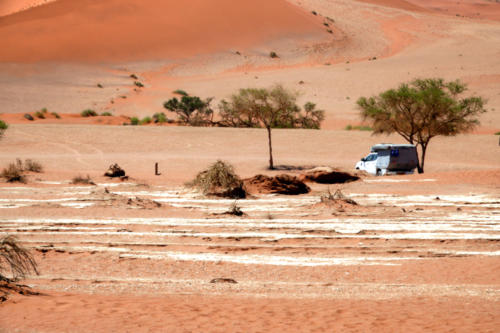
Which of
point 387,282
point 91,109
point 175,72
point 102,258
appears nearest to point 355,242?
point 387,282

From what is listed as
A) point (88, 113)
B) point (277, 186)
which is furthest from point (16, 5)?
point (277, 186)

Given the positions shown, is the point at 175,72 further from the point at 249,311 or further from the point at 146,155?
the point at 249,311

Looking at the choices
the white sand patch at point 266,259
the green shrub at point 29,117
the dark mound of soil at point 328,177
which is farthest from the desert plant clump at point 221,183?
the green shrub at point 29,117

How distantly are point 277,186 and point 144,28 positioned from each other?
9502 centimetres

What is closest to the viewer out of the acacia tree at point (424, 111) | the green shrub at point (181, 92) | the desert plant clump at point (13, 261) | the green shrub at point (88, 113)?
the desert plant clump at point (13, 261)

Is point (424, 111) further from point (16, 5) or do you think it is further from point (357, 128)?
point (16, 5)

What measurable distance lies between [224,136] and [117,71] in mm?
49284

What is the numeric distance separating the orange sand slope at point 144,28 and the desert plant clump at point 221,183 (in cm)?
8100

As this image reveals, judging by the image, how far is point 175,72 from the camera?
316 ft

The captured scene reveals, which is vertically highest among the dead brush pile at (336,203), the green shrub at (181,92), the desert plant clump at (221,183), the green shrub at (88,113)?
the green shrub at (181,92)

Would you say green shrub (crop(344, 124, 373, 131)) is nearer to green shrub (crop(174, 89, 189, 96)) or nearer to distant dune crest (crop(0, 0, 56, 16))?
green shrub (crop(174, 89, 189, 96))

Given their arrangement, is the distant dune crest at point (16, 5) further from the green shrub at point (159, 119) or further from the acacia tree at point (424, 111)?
the acacia tree at point (424, 111)

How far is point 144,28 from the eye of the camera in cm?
11481

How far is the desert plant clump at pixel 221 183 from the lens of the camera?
78.4 feet
